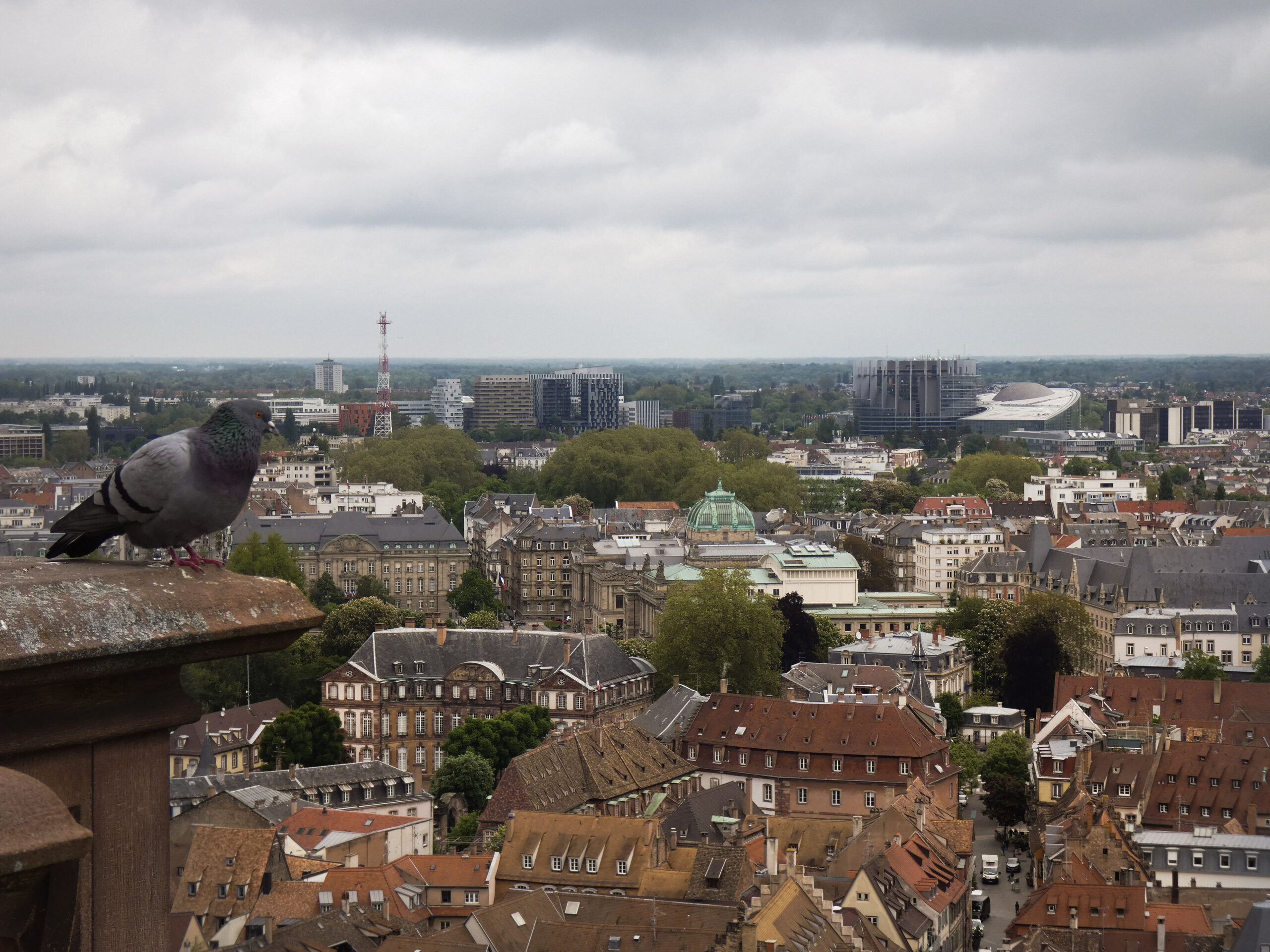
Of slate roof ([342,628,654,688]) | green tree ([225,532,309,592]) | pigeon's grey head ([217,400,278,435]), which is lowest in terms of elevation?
slate roof ([342,628,654,688])

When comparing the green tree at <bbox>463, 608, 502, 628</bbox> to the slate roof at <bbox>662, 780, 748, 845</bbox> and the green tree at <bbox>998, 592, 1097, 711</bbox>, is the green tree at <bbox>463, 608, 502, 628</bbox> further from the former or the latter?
the slate roof at <bbox>662, 780, 748, 845</bbox>

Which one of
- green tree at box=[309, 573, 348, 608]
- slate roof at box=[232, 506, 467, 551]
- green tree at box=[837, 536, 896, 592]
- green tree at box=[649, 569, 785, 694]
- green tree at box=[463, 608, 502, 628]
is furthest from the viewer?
green tree at box=[837, 536, 896, 592]

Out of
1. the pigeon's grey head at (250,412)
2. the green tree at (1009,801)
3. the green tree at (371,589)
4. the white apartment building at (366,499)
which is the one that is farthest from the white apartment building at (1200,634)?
the pigeon's grey head at (250,412)

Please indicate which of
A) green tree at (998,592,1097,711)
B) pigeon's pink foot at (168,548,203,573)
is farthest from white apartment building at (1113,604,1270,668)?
pigeon's pink foot at (168,548,203,573)

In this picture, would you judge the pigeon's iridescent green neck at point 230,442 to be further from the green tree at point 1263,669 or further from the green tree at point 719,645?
the green tree at point 1263,669

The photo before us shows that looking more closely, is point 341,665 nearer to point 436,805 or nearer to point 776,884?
point 436,805

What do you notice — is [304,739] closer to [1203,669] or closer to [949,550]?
[1203,669]

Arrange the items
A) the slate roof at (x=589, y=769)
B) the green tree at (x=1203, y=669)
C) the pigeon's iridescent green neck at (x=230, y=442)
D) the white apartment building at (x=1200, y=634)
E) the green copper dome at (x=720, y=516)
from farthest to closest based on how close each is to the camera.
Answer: the green copper dome at (x=720, y=516), the white apartment building at (x=1200, y=634), the green tree at (x=1203, y=669), the slate roof at (x=589, y=769), the pigeon's iridescent green neck at (x=230, y=442)
